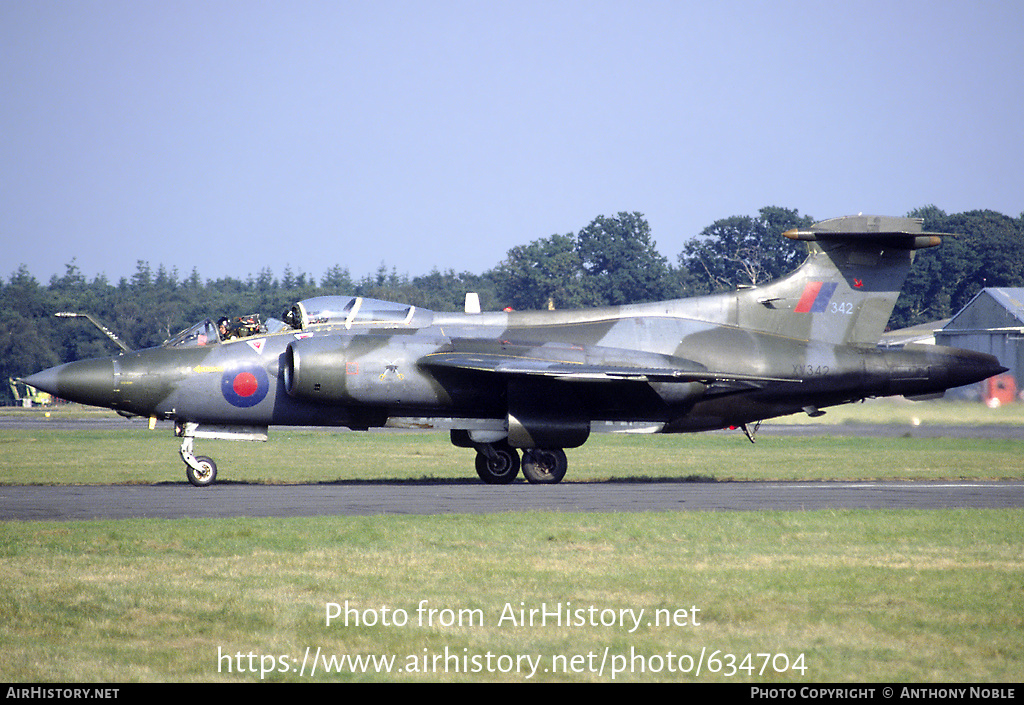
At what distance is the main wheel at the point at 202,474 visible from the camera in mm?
18078

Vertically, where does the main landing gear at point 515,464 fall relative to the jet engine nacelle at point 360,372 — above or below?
below

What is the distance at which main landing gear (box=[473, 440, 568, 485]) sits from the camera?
19109 mm

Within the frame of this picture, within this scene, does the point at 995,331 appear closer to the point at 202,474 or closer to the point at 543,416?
the point at 543,416

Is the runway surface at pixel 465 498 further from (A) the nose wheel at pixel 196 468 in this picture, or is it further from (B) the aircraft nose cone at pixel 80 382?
(B) the aircraft nose cone at pixel 80 382

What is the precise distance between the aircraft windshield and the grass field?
254 inches

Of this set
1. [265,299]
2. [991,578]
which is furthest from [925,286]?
[991,578]

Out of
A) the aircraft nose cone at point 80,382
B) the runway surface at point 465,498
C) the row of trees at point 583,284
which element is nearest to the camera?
the runway surface at point 465,498

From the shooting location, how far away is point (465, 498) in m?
16.1

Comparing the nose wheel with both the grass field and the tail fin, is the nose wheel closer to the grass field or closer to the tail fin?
the grass field

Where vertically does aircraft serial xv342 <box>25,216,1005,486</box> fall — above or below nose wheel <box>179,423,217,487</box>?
above

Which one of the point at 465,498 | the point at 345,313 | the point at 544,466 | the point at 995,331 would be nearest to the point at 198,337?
the point at 345,313

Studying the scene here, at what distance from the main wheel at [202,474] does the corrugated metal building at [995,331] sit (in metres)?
27.7

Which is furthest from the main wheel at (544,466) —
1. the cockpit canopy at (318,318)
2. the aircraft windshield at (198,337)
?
the aircraft windshield at (198,337)

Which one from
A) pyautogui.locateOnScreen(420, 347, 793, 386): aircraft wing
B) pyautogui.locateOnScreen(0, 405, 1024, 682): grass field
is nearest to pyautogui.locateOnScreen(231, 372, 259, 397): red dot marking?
pyautogui.locateOnScreen(420, 347, 793, 386): aircraft wing
